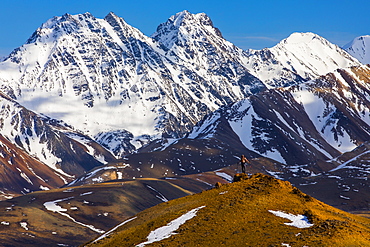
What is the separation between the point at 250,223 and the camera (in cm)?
6900

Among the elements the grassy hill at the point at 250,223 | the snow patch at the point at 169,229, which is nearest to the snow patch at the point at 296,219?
the grassy hill at the point at 250,223

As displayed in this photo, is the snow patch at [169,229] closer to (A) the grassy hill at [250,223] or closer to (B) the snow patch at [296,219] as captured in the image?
(A) the grassy hill at [250,223]

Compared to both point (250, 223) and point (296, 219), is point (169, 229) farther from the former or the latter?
point (296, 219)

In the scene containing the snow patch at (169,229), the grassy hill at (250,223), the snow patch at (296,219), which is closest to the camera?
the grassy hill at (250,223)

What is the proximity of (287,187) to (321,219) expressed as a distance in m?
11.8

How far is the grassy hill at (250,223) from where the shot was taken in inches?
2507

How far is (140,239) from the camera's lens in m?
72.9

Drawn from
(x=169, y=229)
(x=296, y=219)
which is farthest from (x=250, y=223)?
(x=169, y=229)

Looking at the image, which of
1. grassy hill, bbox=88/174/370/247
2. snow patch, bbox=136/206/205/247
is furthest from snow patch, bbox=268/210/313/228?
snow patch, bbox=136/206/205/247

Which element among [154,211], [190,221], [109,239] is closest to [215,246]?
[190,221]

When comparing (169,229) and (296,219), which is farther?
(169,229)

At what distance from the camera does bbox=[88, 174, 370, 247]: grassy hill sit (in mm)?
63678

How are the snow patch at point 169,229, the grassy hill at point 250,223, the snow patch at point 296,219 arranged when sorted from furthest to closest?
the snow patch at point 169,229 < the snow patch at point 296,219 < the grassy hill at point 250,223

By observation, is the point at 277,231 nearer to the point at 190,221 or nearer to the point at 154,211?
the point at 190,221
